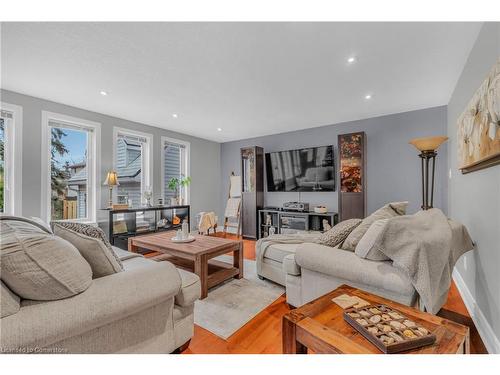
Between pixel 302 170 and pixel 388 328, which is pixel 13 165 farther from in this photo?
pixel 302 170

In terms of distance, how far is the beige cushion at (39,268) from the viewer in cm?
93

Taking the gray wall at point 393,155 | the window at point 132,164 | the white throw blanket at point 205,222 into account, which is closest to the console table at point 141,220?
the window at point 132,164

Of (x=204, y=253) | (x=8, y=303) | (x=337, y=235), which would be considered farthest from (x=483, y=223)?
(x=8, y=303)

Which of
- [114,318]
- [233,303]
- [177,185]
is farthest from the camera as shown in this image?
[177,185]

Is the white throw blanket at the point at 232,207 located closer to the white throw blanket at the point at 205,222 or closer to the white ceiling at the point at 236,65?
the white throw blanket at the point at 205,222

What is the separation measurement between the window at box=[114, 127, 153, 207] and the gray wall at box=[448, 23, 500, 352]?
449cm

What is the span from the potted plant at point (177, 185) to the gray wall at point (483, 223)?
4.50 metres

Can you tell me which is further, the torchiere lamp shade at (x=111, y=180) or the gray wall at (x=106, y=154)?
the torchiere lamp shade at (x=111, y=180)

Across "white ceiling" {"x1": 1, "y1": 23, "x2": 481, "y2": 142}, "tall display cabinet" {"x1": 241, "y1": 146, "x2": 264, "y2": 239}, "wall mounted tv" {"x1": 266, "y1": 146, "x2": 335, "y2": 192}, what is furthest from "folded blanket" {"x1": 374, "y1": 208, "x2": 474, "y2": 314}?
"tall display cabinet" {"x1": 241, "y1": 146, "x2": 264, "y2": 239}

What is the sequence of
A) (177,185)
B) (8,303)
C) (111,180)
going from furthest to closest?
(177,185) → (111,180) → (8,303)

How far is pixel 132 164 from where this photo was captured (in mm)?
4473

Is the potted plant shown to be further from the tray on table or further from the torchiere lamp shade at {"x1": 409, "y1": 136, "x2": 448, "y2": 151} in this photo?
the tray on table

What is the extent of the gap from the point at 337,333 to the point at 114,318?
3.30 feet

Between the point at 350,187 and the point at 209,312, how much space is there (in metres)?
3.21
